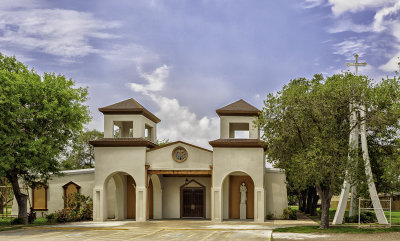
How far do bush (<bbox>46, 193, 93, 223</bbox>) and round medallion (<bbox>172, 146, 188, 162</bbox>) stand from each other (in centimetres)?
719

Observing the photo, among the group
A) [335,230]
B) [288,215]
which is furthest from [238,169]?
[335,230]

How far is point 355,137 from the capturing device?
95.8ft

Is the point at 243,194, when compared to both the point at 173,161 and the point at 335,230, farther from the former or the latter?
the point at 335,230

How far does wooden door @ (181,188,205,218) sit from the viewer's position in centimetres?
3709

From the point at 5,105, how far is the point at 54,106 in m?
2.86

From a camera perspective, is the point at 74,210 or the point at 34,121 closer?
the point at 34,121

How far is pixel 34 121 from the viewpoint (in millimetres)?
30781

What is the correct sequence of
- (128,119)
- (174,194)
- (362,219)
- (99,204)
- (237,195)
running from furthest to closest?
(174,194) → (237,195) → (128,119) → (99,204) → (362,219)

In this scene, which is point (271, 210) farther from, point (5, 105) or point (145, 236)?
point (5, 105)

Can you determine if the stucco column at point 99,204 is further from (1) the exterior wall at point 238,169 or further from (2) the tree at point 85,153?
(2) the tree at point 85,153

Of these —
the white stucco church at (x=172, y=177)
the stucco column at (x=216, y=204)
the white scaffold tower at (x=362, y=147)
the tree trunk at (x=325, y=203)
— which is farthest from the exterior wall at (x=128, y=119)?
the white scaffold tower at (x=362, y=147)

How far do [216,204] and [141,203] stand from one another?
5202 mm

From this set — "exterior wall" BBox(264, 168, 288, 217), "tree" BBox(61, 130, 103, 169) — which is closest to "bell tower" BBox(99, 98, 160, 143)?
"exterior wall" BBox(264, 168, 288, 217)

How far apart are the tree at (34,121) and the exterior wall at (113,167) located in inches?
112
